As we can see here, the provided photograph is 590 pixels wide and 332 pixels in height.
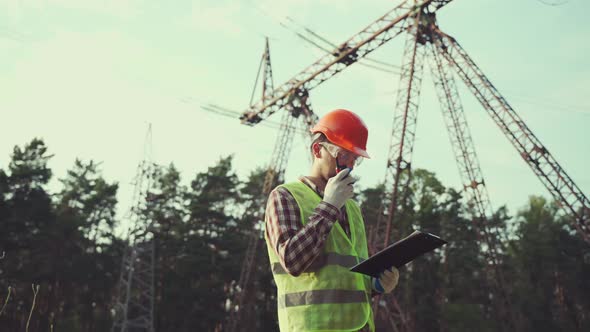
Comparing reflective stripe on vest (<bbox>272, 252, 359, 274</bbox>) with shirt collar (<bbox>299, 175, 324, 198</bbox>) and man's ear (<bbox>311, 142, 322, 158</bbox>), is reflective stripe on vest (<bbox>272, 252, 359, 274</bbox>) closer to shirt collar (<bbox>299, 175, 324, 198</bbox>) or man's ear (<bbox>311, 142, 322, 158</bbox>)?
shirt collar (<bbox>299, 175, 324, 198</bbox>)

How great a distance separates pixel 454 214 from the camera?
130 ft

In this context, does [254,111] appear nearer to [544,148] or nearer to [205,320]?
[544,148]

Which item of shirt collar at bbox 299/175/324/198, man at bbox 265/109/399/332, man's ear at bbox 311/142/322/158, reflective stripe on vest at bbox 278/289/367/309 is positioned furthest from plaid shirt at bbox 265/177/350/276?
man's ear at bbox 311/142/322/158

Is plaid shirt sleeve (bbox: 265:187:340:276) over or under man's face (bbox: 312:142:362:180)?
under

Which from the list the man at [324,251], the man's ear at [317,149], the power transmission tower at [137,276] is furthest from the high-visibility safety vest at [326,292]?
the power transmission tower at [137,276]

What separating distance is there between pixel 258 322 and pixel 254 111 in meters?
23.0

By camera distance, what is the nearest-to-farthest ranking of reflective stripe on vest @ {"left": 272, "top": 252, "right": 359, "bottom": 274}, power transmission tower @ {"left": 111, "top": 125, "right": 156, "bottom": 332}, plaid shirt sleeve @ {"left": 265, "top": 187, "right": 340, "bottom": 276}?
plaid shirt sleeve @ {"left": 265, "top": 187, "right": 340, "bottom": 276}
reflective stripe on vest @ {"left": 272, "top": 252, "right": 359, "bottom": 274}
power transmission tower @ {"left": 111, "top": 125, "right": 156, "bottom": 332}

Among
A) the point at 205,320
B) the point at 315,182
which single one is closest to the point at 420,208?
the point at 205,320

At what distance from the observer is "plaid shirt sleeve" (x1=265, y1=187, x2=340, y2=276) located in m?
1.94

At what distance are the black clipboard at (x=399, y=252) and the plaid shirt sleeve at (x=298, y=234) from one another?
0.71 feet

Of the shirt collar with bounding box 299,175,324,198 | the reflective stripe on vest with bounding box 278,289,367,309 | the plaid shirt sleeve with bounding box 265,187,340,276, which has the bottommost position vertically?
the reflective stripe on vest with bounding box 278,289,367,309

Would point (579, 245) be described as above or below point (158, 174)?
below

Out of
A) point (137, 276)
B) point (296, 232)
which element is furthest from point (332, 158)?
point (137, 276)

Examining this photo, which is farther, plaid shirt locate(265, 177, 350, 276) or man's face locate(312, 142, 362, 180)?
man's face locate(312, 142, 362, 180)
